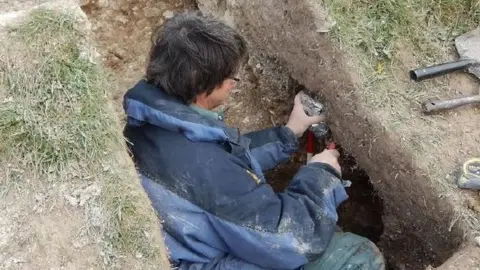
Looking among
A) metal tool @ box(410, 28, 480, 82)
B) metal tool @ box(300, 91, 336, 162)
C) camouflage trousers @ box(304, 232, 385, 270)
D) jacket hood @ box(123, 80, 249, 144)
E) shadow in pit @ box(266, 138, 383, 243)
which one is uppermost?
jacket hood @ box(123, 80, 249, 144)

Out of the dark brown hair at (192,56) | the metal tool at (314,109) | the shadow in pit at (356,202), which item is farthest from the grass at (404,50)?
the dark brown hair at (192,56)

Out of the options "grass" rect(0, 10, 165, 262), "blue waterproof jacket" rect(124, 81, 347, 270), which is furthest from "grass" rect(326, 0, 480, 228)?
"grass" rect(0, 10, 165, 262)

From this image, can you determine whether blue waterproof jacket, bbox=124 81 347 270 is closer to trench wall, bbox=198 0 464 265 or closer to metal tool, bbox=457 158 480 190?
trench wall, bbox=198 0 464 265

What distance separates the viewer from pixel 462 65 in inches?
157

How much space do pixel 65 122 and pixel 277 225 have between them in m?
1.24

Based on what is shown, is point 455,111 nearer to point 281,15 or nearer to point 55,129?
point 281,15

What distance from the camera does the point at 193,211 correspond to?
3.14 metres

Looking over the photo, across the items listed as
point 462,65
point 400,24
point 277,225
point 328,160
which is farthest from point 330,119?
point 277,225

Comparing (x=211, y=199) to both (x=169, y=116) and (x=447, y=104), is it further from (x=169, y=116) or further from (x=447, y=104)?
(x=447, y=104)

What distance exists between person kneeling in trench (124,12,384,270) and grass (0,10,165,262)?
0.14 metres

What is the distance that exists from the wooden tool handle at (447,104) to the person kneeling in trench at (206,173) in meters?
0.96

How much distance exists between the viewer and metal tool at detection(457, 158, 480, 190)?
3.59m

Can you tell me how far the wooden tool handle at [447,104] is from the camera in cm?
386

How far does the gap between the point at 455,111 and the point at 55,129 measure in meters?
2.40
